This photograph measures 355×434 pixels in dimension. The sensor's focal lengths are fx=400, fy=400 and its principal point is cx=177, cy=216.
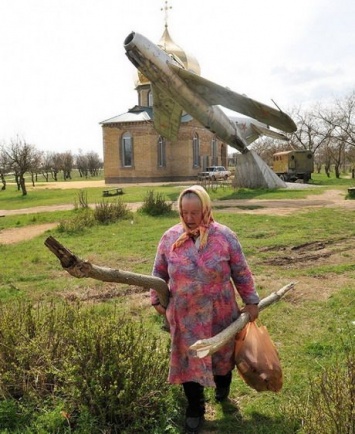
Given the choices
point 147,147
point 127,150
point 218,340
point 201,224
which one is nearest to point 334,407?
point 218,340

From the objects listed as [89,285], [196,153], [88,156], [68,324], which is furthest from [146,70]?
[88,156]

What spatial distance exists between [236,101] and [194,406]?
15017 mm

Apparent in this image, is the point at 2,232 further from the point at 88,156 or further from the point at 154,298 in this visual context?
the point at 88,156

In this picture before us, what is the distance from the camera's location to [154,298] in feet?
9.51

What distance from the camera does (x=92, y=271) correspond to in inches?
84.5

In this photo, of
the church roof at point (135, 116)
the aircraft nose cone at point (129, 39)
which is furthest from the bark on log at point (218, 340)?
the church roof at point (135, 116)

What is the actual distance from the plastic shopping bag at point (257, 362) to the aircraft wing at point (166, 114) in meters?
16.8

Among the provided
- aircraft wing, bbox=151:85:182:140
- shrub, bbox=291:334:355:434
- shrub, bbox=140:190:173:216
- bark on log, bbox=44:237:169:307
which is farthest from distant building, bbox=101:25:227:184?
shrub, bbox=291:334:355:434

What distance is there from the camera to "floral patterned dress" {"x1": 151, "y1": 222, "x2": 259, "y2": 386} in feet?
8.78

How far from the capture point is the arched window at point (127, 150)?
127ft

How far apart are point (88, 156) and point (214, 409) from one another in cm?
8183

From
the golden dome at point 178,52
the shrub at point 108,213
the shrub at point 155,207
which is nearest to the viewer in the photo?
the shrub at point 108,213

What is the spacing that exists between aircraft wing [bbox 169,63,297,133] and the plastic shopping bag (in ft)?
46.9

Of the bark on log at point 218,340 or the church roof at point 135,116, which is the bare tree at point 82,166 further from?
the bark on log at point 218,340
